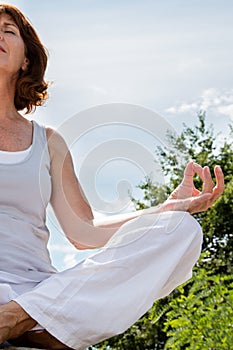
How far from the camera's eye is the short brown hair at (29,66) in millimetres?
2646

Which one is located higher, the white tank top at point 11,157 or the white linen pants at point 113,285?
the white tank top at point 11,157

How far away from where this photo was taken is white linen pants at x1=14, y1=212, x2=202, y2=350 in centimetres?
203

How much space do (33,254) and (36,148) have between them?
0.45 meters

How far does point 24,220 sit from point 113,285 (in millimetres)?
420

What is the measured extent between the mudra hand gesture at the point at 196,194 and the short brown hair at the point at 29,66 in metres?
0.71

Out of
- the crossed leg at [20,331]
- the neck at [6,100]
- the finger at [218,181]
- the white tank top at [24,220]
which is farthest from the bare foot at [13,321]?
the neck at [6,100]

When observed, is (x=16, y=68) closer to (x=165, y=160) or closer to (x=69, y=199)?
(x=69, y=199)

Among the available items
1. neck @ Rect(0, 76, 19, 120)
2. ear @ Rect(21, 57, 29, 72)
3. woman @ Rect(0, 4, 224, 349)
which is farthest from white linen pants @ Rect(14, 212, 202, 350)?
ear @ Rect(21, 57, 29, 72)

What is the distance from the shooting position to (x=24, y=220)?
7.63ft

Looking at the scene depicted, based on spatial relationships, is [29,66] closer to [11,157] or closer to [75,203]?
[11,157]

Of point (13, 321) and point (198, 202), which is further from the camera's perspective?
point (198, 202)

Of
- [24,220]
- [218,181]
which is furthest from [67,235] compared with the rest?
[218,181]

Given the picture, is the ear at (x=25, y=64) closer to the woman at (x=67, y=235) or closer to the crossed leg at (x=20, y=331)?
the woman at (x=67, y=235)

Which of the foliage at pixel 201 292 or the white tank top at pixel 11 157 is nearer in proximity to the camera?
the white tank top at pixel 11 157
